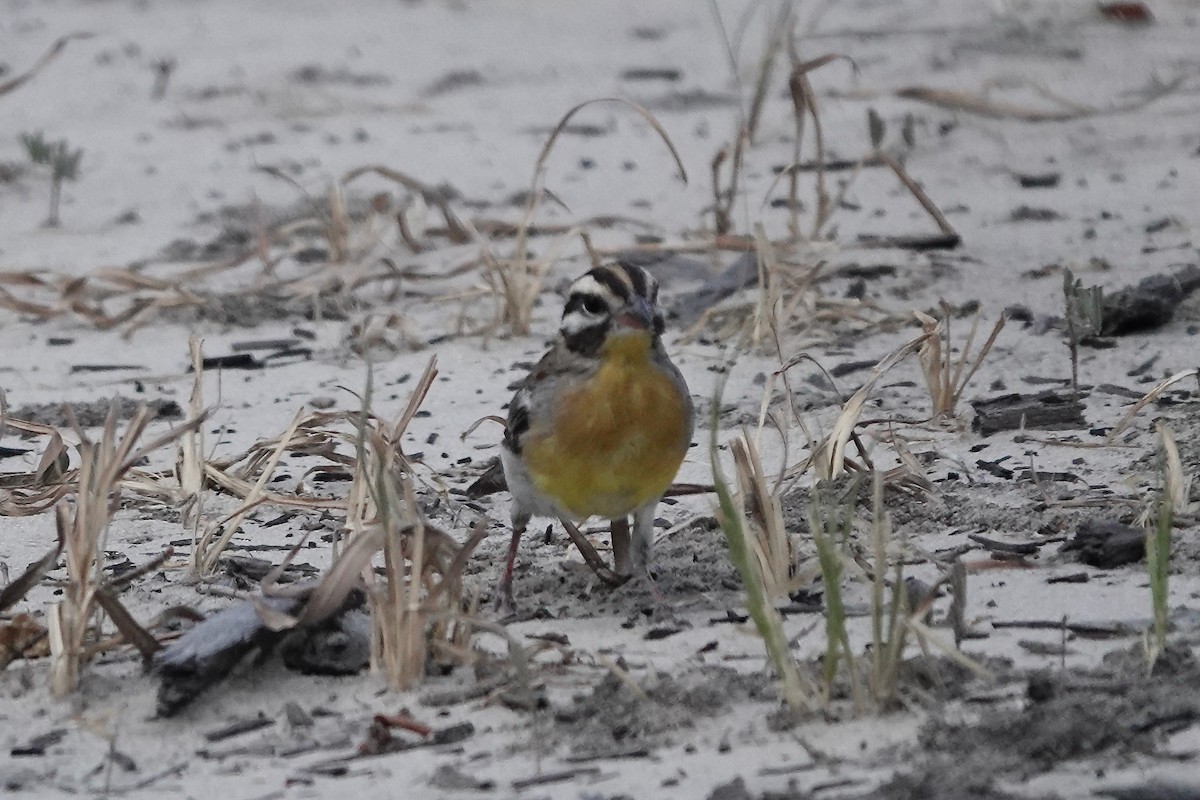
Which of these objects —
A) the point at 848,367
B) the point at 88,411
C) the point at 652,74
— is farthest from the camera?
the point at 652,74

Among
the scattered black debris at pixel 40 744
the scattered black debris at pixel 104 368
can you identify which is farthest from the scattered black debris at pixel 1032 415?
the scattered black debris at pixel 104 368

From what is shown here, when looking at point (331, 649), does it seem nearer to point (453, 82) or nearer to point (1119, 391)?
point (1119, 391)

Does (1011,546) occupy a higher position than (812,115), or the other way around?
(812,115)

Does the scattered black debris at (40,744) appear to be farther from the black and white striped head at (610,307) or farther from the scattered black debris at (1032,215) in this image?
the scattered black debris at (1032,215)

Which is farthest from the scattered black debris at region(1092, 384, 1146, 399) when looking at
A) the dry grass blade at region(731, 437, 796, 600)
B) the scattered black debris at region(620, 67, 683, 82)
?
the scattered black debris at region(620, 67, 683, 82)

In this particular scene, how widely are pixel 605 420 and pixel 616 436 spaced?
0.18 feet

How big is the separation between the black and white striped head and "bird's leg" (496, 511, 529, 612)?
0.54m

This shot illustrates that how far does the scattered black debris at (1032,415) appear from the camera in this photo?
6.59 m

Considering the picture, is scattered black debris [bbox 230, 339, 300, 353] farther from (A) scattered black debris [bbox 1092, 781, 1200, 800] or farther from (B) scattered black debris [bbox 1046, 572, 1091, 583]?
(A) scattered black debris [bbox 1092, 781, 1200, 800]

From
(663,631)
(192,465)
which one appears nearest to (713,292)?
(192,465)

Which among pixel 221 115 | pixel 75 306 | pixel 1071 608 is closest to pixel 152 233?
pixel 75 306

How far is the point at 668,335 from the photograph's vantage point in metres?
8.29

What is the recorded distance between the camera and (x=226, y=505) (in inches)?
252

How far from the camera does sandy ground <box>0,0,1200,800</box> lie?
4051 mm
